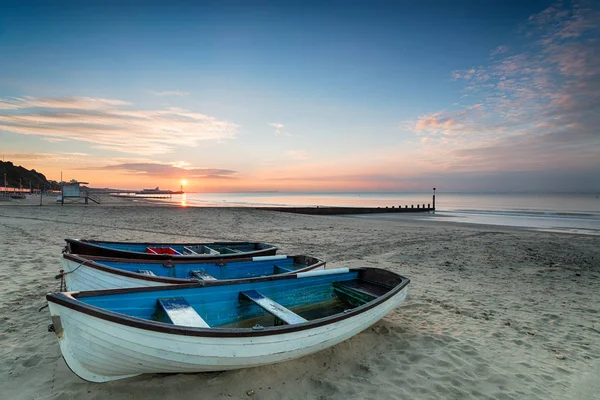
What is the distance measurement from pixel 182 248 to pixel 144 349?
5804mm

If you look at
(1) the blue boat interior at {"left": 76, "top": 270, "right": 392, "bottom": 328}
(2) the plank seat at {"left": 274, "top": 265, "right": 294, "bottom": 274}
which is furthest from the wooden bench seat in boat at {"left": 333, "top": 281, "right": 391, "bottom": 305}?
(2) the plank seat at {"left": 274, "top": 265, "right": 294, "bottom": 274}

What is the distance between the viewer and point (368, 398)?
147 inches

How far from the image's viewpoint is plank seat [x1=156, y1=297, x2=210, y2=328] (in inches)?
144

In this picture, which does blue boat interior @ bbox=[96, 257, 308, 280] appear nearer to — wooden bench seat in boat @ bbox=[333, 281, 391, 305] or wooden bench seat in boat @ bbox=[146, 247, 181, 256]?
wooden bench seat in boat @ bbox=[333, 281, 391, 305]

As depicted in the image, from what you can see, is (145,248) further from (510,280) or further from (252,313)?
(510,280)

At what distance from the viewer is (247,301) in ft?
16.2

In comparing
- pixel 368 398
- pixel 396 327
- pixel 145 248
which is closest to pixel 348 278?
pixel 396 327

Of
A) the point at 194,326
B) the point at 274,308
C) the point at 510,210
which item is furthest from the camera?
the point at 510,210

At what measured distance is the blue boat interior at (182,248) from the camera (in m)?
7.75

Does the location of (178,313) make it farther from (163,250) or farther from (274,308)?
(163,250)

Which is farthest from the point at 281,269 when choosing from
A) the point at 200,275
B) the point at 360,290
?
the point at 360,290

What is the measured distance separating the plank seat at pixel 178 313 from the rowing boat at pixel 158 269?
2.24ft

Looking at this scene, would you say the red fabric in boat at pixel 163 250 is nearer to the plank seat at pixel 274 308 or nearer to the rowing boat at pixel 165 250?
the rowing boat at pixel 165 250

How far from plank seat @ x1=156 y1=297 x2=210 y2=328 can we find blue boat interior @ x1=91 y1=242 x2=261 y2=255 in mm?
3272
